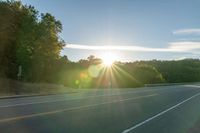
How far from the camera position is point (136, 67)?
3939 inches

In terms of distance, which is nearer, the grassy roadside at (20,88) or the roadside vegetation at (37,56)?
the grassy roadside at (20,88)

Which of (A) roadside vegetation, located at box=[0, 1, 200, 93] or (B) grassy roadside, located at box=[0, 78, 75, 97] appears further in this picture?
(A) roadside vegetation, located at box=[0, 1, 200, 93]

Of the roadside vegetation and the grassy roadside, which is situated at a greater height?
the roadside vegetation

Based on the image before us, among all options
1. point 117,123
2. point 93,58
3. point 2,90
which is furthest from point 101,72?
point 117,123

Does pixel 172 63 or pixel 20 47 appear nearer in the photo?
pixel 20 47

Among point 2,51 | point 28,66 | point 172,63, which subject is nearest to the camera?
point 2,51

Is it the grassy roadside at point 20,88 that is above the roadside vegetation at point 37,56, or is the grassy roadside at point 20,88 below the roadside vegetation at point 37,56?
below

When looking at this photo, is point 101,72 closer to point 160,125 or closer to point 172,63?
point 160,125

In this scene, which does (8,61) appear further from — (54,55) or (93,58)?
(93,58)

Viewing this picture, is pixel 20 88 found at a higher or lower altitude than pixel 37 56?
lower

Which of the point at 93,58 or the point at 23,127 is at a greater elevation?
the point at 93,58

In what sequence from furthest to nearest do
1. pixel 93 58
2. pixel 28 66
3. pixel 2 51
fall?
pixel 93 58 → pixel 28 66 → pixel 2 51

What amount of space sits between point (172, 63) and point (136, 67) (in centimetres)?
9728

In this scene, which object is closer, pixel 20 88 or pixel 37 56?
pixel 20 88
